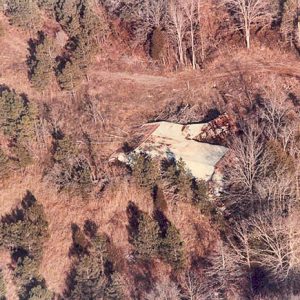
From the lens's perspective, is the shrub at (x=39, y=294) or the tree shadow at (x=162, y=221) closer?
the shrub at (x=39, y=294)

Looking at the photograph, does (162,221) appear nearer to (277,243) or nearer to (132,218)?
(132,218)

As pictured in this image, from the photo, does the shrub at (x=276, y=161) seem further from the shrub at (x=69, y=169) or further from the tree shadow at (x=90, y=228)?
the shrub at (x=69, y=169)

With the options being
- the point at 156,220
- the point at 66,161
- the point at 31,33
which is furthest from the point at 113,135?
the point at 31,33

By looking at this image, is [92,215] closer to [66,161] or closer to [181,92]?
[66,161]

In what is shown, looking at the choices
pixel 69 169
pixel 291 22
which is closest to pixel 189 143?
pixel 69 169

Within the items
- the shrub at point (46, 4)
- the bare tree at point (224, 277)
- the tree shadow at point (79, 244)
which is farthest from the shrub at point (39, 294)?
the shrub at point (46, 4)
